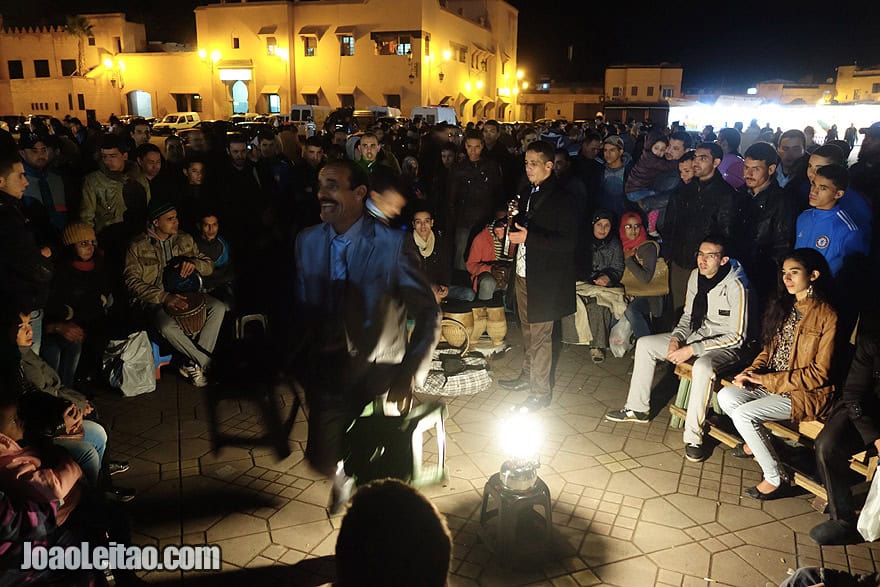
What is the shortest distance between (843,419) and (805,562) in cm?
96

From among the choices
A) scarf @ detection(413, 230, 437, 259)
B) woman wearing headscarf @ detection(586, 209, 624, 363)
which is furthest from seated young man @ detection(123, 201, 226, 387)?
woman wearing headscarf @ detection(586, 209, 624, 363)

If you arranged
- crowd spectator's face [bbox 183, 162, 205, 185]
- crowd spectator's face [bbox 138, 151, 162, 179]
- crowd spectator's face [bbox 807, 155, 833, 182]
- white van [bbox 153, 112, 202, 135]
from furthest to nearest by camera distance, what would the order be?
white van [bbox 153, 112, 202, 135] < crowd spectator's face [bbox 138, 151, 162, 179] < crowd spectator's face [bbox 183, 162, 205, 185] < crowd spectator's face [bbox 807, 155, 833, 182]

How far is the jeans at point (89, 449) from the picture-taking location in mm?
3545

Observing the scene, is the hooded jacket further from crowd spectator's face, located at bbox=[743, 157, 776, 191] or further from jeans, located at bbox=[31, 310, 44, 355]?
jeans, located at bbox=[31, 310, 44, 355]

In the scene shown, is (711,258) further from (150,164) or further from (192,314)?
(150,164)

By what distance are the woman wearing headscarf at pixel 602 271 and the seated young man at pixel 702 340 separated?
4.76 feet

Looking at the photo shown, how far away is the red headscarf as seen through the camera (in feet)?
23.2

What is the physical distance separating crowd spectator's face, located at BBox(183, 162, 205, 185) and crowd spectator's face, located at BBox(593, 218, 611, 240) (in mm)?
4761

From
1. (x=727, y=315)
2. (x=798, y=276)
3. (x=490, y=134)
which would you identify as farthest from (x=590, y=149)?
(x=798, y=276)

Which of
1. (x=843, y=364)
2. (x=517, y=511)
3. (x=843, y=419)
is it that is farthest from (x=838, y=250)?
(x=517, y=511)

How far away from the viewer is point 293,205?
350 inches

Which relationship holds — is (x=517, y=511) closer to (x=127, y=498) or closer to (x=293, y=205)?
(x=127, y=498)

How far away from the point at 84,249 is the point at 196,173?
2248mm

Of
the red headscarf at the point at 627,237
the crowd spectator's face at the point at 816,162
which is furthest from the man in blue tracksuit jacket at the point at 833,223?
the red headscarf at the point at 627,237
